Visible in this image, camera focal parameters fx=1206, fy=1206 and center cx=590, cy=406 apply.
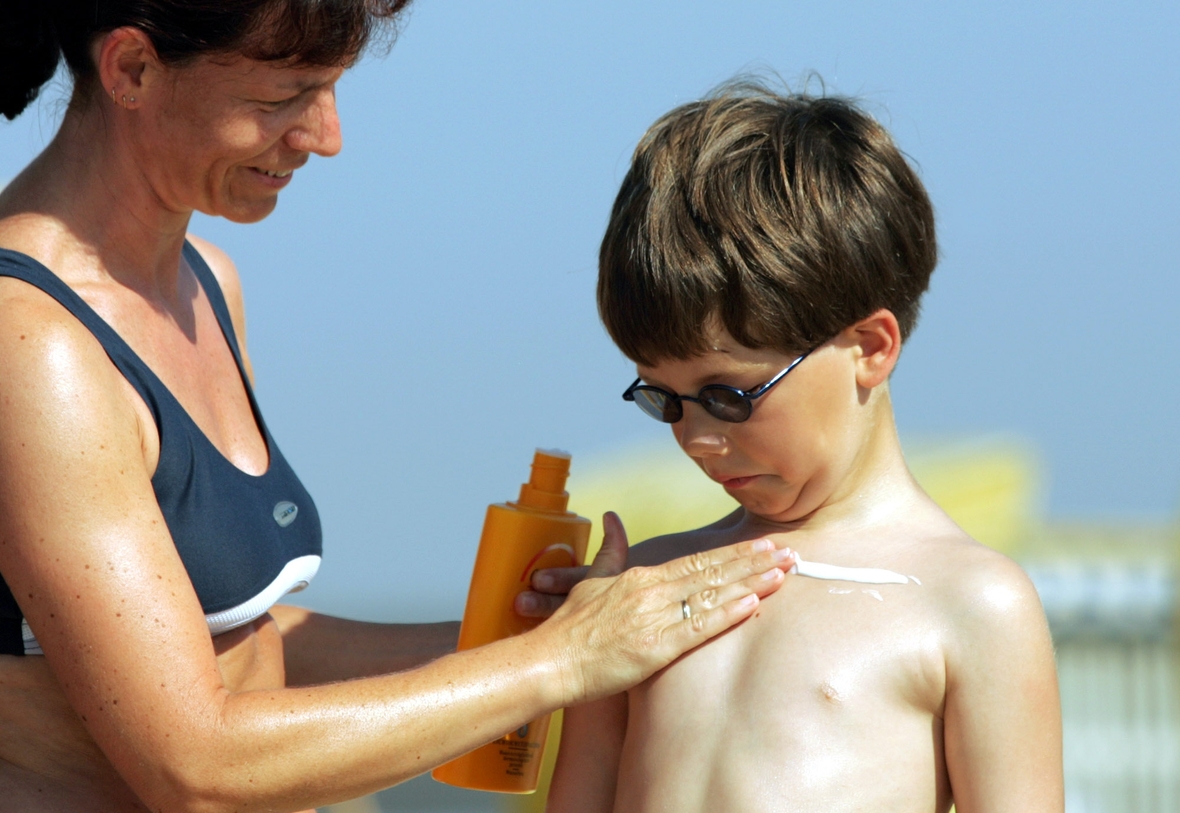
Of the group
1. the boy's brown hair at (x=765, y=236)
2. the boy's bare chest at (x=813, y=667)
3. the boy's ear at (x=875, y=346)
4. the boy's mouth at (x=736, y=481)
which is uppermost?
the boy's brown hair at (x=765, y=236)

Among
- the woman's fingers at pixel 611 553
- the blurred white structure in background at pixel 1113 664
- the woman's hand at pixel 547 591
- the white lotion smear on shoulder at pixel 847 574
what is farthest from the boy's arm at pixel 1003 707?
the blurred white structure in background at pixel 1113 664

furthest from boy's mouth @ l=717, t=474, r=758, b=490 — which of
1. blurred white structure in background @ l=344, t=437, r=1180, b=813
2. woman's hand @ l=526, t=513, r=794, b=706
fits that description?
blurred white structure in background @ l=344, t=437, r=1180, b=813

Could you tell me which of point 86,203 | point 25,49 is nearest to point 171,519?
point 86,203

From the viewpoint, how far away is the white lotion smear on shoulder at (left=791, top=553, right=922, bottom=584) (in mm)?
2287

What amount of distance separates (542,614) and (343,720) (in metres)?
0.57

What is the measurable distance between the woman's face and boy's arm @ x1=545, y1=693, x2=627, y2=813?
1291 mm

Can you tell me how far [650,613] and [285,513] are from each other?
87 centimetres

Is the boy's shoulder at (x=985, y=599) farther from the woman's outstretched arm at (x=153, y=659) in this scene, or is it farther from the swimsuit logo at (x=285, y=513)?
the swimsuit logo at (x=285, y=513)

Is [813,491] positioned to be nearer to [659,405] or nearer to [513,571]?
[659,405]

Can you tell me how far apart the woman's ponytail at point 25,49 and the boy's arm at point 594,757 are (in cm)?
172

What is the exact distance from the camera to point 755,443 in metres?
2.26

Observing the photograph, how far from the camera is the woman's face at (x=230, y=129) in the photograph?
7.54 ft

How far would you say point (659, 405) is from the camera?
92.4 inches

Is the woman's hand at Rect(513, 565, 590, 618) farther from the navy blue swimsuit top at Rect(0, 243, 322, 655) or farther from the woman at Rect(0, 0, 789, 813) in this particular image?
the navy blue swimsuit top at Rect(0, 243, 322, 655)
